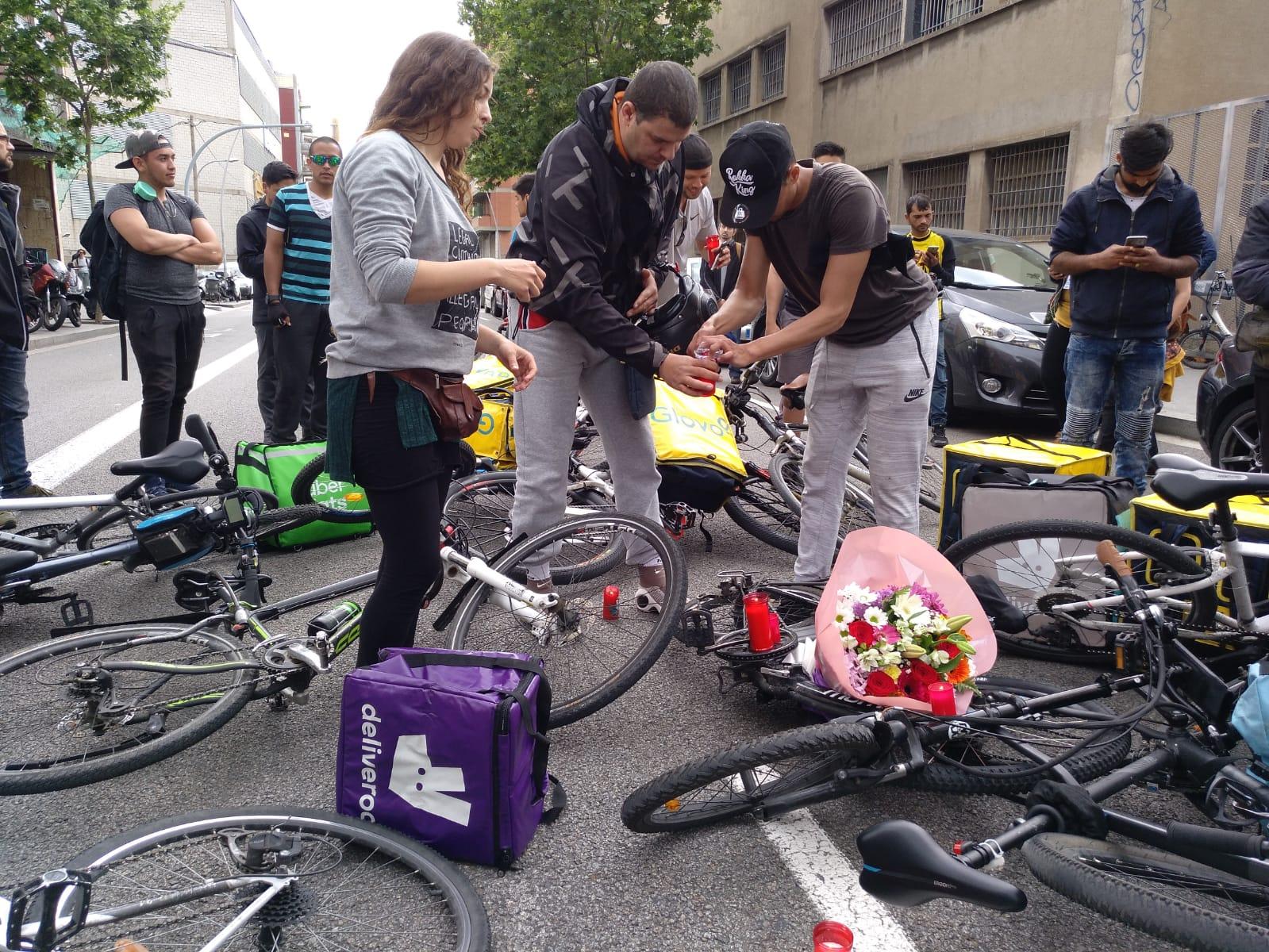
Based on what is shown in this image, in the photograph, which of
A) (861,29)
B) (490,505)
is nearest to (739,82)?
(861,29)

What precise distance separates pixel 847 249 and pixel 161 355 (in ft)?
12.5

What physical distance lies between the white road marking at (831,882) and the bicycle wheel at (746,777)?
14 centimetres

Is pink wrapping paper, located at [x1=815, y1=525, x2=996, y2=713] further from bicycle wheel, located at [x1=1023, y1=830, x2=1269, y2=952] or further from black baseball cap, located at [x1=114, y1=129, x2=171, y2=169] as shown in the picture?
black baseball cap, located at [x1=114, y1=129, x2=171, y2=169]

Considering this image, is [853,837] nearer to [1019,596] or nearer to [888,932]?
[888,932]

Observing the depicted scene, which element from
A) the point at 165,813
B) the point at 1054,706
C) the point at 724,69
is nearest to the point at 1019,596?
the point at 1054,706

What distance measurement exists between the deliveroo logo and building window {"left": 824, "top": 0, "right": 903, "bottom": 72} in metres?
19.1

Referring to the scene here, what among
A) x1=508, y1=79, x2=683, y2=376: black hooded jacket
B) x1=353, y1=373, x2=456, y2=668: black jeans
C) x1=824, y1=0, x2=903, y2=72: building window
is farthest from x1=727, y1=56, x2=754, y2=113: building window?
x1=353, y1=373, x2=456, y2=668: black jeans

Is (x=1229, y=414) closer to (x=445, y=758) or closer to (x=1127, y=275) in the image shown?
(x=1127, y=275)

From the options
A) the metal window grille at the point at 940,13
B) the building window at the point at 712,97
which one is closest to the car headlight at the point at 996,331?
the metal window grille at the point at 940,13

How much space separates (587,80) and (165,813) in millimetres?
25864

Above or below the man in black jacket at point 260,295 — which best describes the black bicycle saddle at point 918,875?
below

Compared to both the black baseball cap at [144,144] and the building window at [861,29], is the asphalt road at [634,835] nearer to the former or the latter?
the black baseball cap at [144,144]

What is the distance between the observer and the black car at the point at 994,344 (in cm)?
762

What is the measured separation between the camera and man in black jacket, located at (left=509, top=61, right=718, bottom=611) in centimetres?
299
